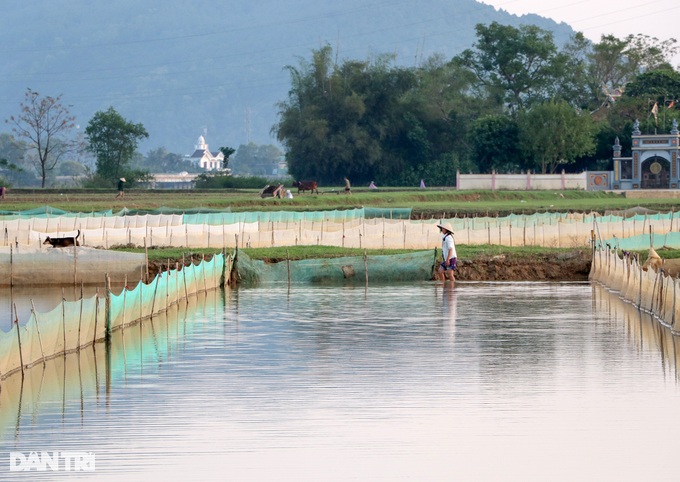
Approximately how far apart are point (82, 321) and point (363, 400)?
5791mm

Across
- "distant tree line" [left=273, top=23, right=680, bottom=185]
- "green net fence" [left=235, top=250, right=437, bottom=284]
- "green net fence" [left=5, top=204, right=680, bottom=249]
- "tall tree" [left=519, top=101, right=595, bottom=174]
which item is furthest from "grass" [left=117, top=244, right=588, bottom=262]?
"distant tree line" [left=273, top=23, right=680, bottom=185]

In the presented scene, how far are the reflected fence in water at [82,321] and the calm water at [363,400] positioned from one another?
289 millimetres

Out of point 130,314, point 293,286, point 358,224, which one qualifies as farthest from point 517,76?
point 130,314

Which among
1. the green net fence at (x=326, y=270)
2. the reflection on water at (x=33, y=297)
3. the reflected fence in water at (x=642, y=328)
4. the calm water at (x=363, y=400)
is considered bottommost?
the calm water at (x=363, y=400)

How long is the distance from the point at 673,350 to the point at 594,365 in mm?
1721

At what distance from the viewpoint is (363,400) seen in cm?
1598

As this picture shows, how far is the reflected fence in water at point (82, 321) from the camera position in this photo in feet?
55.3

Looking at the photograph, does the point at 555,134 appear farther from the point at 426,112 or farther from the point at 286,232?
the point at 286,232

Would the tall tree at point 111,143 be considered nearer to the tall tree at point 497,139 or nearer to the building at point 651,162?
the tall tree at point 497,139

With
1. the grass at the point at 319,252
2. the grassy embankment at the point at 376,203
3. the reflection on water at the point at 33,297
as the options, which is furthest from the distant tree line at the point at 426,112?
the reflection on water at the point at 33,297

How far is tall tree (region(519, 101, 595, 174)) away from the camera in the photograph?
84.0m

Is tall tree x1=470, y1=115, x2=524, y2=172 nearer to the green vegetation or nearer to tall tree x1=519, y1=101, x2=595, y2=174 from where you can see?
tall tree x1=519, y1=101, x2=595, y2=174

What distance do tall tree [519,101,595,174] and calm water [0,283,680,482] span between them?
60.0 metres

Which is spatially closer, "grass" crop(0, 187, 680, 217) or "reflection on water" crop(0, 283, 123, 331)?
"reflection on water" crop(0, 283, 123, 331)
